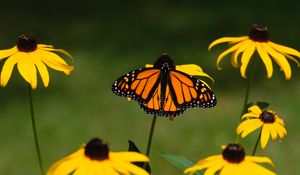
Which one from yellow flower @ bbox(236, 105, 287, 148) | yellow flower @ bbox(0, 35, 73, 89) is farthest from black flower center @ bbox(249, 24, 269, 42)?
yellow flower @ bbox(0, 35, 73, 89)

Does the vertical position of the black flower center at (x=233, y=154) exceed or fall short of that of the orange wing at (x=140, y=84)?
it falls short

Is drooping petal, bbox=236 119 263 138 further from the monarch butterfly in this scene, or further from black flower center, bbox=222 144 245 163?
black flower center, bbox=222 144 245 163

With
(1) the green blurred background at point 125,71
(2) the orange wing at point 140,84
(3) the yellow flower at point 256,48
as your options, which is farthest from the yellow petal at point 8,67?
(1) the green blurred background at point 125,71

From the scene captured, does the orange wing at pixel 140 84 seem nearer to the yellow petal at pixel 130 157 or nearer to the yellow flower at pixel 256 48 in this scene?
the yellow flower at pixel 256 48

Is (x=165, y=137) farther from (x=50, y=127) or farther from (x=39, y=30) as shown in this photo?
(x=39, y=30)

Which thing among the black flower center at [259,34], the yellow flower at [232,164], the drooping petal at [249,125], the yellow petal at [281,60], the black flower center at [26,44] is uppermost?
the black flower center at [259,34]

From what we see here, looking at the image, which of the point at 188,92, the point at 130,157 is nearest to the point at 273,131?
the point at 188,92
